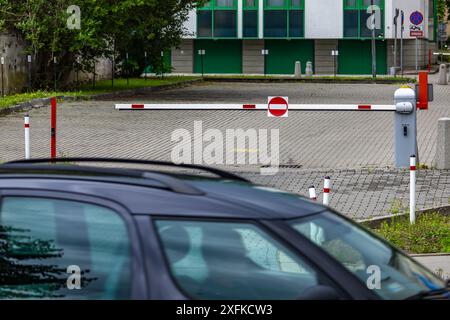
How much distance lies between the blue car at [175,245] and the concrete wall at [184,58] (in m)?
68.6

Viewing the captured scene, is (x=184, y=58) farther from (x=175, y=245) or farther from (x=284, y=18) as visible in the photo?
(x=175, y=245)

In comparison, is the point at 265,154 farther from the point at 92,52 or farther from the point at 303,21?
the point at 303,21

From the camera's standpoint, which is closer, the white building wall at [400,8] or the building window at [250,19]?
the white building wall at [400,8]

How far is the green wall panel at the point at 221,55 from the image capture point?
72.6 meters

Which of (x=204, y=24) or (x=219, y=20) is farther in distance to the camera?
(x=204, y=24)

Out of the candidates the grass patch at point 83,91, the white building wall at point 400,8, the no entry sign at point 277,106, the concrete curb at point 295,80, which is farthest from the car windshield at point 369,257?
the white building wall at point 400,8

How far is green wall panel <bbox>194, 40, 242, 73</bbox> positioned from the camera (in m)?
72.6

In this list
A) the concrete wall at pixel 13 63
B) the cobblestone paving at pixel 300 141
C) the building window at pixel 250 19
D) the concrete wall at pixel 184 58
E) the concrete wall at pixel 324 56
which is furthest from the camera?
the concrete wall at pixel 184 58

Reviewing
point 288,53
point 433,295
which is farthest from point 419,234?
point 288,53

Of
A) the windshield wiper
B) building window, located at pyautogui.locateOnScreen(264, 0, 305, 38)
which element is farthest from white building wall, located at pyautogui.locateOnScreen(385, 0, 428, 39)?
the windshield wiper

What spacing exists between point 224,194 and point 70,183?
0.61 meters

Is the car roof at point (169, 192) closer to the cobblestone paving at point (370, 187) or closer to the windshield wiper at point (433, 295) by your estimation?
the windshield wiper at point (433, 295)

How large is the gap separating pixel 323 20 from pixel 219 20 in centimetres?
611

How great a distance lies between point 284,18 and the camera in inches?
2778
